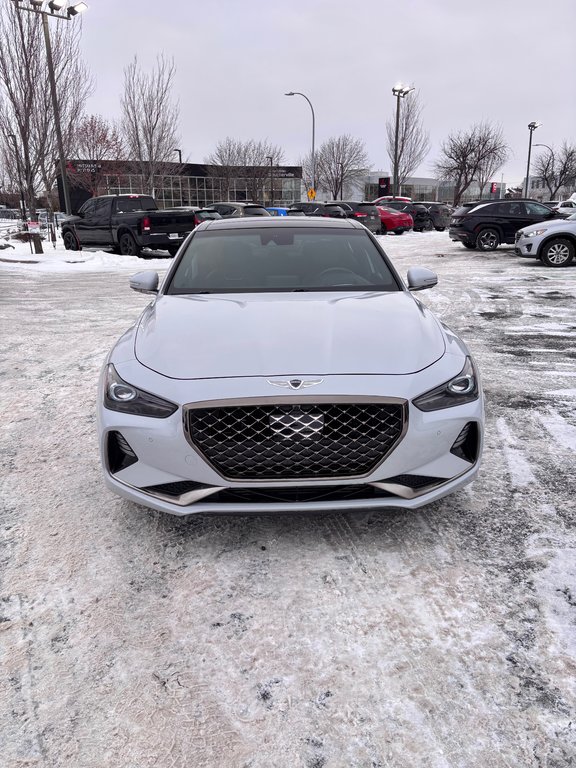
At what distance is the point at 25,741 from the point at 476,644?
1573 mm

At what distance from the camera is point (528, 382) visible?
5.42 metres

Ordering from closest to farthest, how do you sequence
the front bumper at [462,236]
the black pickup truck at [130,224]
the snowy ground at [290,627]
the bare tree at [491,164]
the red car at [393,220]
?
the snowy ground at [290,627] < the black pickup truck at [130,224] < the front bumper at [462,236] < the red car at [393,220] < the bare tree at [491,164]

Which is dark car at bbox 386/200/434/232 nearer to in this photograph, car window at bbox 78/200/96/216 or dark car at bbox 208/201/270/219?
dark car at bbox 208/201/270/219

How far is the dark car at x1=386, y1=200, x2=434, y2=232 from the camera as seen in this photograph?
30.4 m

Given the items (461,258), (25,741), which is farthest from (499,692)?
(461,258)

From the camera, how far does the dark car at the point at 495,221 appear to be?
18141 mm

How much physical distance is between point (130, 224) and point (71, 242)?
419 cm

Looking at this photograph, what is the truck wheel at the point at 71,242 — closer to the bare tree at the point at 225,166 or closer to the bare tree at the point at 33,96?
the bare tree at the point at 33,96

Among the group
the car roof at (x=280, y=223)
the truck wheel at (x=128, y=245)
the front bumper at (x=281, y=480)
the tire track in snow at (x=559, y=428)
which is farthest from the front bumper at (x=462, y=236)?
the front bumper at (x=281, y=480)

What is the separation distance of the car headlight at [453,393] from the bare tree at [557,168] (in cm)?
8107

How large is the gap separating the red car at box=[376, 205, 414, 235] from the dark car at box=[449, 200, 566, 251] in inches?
362

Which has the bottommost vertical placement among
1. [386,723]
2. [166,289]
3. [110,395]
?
[386,723]

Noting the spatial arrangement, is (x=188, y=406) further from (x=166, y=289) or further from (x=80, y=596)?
(x=166, y=289)

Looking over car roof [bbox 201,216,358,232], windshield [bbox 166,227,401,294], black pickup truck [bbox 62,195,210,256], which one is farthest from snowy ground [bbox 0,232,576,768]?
black pickup truck [bbox 62,195,210,256]
